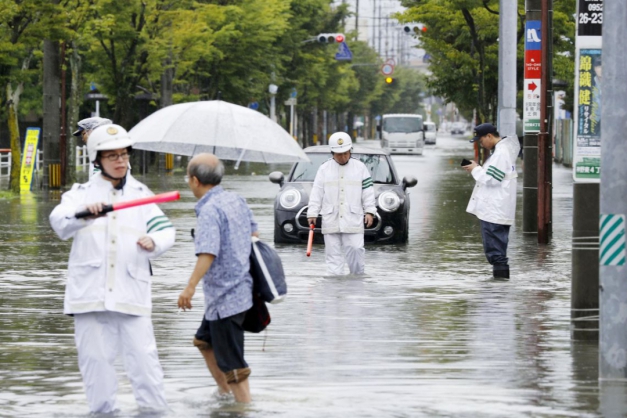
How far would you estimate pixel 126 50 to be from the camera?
4366 centimetres

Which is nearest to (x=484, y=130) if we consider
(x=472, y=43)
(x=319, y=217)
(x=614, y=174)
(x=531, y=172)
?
(x=319, y=217)

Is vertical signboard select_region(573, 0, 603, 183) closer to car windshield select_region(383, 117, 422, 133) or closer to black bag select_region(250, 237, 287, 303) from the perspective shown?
black bag select_region(250, 237, 287, 303)

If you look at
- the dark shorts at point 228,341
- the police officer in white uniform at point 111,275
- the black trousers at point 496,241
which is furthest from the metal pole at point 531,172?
the police officer in white uniform at point 111,275

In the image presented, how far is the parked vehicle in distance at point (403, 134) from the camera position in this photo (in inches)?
2990

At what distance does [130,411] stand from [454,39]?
39092 mm

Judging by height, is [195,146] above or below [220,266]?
above

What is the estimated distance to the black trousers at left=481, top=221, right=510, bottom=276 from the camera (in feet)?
47.3

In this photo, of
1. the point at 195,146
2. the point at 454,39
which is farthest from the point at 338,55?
the point at 195,146

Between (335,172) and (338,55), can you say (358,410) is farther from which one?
(338,55)

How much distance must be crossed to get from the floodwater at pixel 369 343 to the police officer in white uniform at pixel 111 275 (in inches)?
19.9

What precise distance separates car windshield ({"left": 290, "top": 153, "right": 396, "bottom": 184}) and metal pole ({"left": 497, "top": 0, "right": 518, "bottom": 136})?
3.60 meters

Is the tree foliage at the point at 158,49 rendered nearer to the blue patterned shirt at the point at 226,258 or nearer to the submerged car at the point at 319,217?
the submerged car at the point at 319,217

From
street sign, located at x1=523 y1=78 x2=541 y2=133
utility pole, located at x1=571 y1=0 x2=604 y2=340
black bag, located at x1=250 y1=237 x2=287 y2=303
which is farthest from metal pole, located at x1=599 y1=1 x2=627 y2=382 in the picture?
street sign, located at x1=523 y1=78 x2=541 y2=133

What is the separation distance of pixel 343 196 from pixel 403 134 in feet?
202
